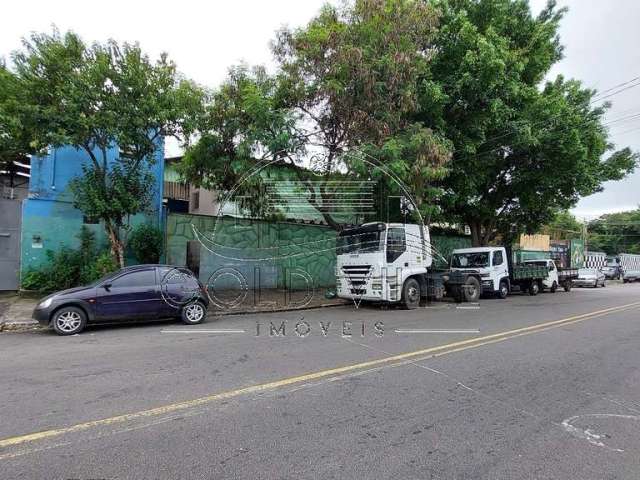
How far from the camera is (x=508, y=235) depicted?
2356 cm

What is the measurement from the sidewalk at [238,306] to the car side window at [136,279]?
2249 millimetres

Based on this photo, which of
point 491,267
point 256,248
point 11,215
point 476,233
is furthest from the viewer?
point 476,233

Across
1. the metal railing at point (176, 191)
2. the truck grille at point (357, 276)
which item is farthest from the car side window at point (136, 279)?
the metal railing at point (176, 191)

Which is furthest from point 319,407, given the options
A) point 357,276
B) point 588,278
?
point 588,278

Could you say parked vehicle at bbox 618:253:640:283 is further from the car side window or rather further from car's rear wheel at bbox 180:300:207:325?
the car side window

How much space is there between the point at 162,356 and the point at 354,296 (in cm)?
775

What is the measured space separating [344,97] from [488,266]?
993 centimetres

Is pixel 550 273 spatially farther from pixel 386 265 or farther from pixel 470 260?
pixel 386 265

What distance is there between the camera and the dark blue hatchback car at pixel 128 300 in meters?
8.82

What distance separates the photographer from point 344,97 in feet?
41.9

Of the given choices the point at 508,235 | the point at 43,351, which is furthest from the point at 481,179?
the point at 43,351

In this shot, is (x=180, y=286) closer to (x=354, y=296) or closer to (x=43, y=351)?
(x=43, y=351)

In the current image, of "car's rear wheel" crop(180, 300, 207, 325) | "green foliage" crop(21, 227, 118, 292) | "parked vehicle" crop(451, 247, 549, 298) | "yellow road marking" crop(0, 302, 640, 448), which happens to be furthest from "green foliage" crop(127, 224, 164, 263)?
"parked vehicle" crop(451, 247, 549, 298)

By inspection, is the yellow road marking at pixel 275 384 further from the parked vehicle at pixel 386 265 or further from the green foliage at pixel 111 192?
the green foliage at pixel 111 192
